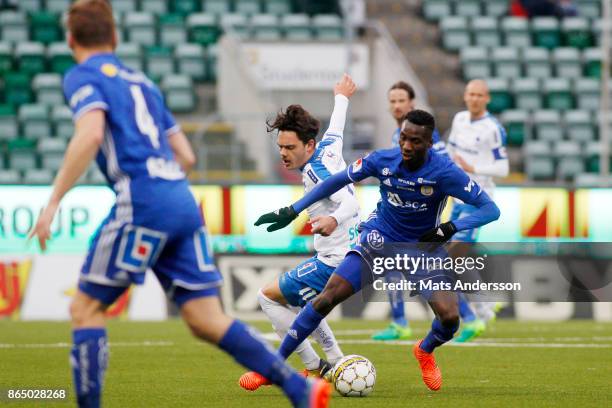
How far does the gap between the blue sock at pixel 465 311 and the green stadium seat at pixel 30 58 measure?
11742 millimetres

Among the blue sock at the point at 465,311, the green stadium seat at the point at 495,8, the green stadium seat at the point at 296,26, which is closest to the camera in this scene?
the blue sock at the point at 465,311

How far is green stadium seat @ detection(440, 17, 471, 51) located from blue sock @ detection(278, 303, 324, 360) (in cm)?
1722

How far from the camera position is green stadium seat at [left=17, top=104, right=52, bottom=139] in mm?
20391

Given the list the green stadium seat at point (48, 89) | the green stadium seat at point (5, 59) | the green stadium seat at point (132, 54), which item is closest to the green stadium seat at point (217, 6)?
the green stadium seat at point (132, 54)

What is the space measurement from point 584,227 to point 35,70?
10.4m

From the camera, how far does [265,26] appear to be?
74.9ft

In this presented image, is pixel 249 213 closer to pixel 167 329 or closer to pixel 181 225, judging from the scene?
pixel 167 329

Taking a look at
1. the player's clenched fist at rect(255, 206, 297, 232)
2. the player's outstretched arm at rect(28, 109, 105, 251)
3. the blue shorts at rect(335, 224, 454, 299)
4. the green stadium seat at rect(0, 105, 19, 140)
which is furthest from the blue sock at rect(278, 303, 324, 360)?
the green stadium seat at rect(0, 105, 19, 140)

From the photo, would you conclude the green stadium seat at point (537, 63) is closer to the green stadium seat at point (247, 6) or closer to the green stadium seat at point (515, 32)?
the green stadium seat at point (515, 32)

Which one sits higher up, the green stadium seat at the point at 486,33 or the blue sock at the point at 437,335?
the green stadium seat at the point at 486,33

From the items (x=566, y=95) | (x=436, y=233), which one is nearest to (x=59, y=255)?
(x=436, y=233)

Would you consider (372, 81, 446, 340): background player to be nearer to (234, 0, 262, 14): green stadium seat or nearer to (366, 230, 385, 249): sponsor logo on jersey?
(366, 230, 385, 249): sponsor logo on jersey

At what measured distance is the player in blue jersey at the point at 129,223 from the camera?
229 inches

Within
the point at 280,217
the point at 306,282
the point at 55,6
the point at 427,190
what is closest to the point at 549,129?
the point at 55,6
